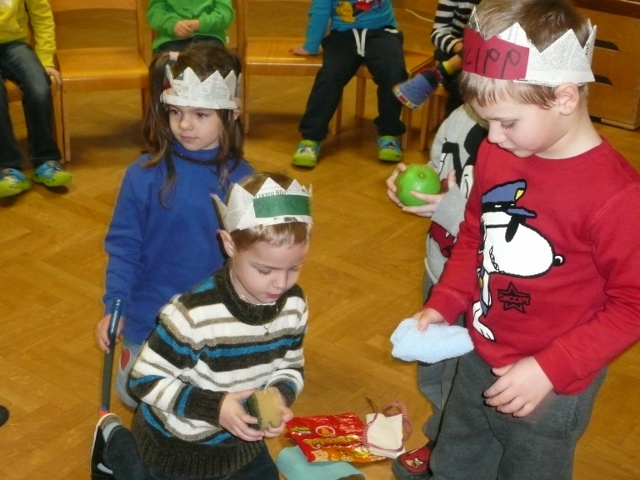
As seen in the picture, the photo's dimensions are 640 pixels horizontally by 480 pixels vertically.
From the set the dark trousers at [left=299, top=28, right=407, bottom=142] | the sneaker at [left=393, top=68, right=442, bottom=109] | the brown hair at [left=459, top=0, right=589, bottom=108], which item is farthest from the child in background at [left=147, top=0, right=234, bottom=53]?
the brown hair at [left=459, top=0, right=589, bottom=108]

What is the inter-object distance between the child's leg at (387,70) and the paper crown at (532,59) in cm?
264

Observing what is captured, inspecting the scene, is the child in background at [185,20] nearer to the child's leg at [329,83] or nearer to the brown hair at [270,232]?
the child's leg at [329,83]

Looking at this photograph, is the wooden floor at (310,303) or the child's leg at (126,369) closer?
the child's leg at (126,369)

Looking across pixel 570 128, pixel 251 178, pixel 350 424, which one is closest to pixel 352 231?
pixel 350 424

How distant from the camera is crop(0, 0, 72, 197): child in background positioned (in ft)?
11.4

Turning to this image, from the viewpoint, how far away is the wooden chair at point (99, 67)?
372 centimetres

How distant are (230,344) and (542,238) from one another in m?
0.55

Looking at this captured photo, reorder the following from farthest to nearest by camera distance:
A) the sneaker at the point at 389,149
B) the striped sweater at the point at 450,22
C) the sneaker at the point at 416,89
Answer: the sneaker at the point at 389,149 < the striped sweater at the point at 450,22 < the sneaker at the point at 416,89

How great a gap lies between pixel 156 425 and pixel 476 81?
0.84 m

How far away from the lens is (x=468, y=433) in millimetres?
1607

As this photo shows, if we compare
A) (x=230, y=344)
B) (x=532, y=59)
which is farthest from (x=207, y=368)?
(x=532, y=59)

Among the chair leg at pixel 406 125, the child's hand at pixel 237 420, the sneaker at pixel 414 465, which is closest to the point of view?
the child's hand at pixel 237 420

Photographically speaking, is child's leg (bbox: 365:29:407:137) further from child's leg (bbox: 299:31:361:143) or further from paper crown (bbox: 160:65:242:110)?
paper crown (bbox: 160:65:242:110)

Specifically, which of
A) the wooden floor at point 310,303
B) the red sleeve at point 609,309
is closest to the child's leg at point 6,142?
the wooden floor at point 310,303
